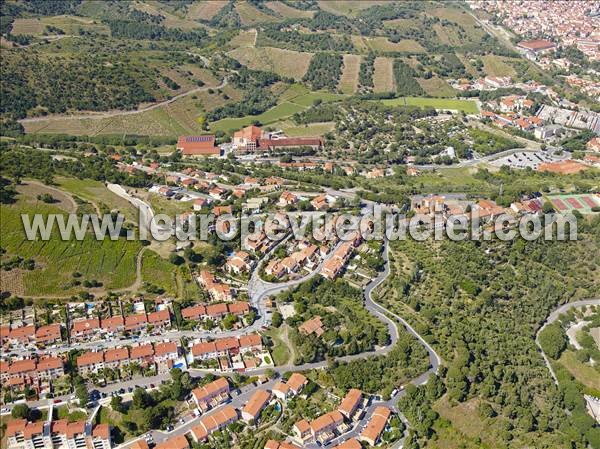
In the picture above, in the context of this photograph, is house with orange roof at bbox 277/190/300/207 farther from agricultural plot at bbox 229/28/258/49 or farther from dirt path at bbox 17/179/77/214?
agricultural plot at bbox 229/28/258/49

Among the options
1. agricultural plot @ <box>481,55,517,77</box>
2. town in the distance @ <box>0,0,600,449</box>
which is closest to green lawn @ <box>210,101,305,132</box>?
town in the distance @ <box>0,0,600,449</box>

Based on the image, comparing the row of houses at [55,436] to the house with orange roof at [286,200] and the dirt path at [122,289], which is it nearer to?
the dirt path at [122,289]

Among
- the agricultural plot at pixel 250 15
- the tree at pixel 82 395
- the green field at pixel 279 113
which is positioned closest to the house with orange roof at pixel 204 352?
the tree at pixel 82 395

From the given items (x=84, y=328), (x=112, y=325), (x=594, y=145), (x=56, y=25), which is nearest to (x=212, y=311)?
(x=112, y=325)

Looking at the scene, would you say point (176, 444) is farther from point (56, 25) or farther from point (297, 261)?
point (56, 25)

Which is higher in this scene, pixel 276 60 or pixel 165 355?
pixel 276 60

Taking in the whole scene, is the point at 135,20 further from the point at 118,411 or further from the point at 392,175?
the point at 118,411
